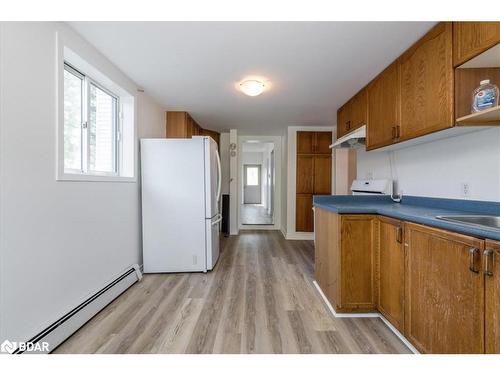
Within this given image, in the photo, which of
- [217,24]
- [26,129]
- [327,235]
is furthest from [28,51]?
[327,235]

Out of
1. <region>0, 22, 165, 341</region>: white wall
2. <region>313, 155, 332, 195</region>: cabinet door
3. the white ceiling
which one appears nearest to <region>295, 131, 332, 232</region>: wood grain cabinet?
<region>313, 155, 332, 195</region>: cabinet door

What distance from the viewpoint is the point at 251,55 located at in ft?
6.83

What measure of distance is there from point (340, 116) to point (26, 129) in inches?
134

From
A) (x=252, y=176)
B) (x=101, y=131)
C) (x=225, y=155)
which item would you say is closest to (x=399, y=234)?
(x=101, y=131)

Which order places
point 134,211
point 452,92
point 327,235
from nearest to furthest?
point 452,92 < point 327,235 < point 134,211

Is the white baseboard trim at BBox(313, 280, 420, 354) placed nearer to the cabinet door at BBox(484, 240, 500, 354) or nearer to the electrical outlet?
the cabinet door at BBox(484, 240, 500, 354)

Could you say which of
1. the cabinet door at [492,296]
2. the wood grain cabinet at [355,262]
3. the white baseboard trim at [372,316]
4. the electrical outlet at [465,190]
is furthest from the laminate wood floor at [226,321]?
the electrical outlet at [465,190]

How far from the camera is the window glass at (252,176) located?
1130 centimetres

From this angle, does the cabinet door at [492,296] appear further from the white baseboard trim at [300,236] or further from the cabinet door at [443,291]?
the white baseboard trim at [300,236]

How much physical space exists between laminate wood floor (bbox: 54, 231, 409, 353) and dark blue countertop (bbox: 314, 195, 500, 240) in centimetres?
87

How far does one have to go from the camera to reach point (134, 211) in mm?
2783

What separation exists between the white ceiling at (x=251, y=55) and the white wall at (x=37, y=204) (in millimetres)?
391

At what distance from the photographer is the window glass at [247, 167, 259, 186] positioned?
11297 mm
